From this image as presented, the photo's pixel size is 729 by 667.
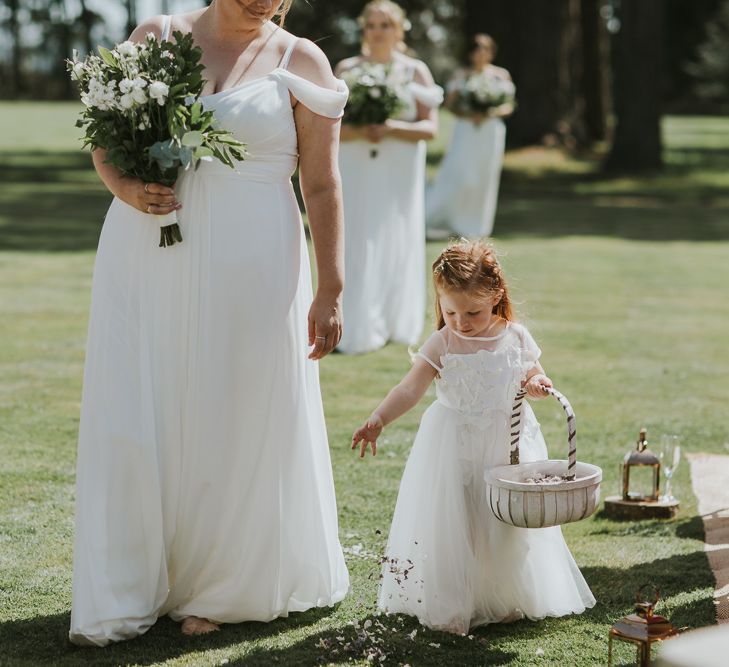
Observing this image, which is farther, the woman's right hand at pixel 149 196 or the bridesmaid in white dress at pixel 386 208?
the bridesmaid in white dress at pixel 386 208

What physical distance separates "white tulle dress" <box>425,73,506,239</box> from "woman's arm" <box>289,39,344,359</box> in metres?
14.9

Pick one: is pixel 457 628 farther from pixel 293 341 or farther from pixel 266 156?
pixel 266 156

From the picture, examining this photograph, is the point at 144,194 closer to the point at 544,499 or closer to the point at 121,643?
the point at 121,643

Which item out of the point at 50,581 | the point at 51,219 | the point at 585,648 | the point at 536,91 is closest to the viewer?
the point at 585,648

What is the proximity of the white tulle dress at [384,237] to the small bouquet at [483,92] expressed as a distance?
24.7ft

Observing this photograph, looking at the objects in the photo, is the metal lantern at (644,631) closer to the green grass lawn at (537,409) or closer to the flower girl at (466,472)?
the green grass lawn at (537,409)

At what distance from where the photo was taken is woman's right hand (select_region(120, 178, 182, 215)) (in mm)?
4516

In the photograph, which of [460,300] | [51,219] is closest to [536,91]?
[51,219]

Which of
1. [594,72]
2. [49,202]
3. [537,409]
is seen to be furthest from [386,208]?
[594,72]

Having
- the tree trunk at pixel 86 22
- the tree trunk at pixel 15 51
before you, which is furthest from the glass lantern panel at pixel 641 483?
the tree trunk at pixel 15 51

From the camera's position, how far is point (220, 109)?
4586mm

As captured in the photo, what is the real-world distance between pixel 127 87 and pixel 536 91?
2674 centimetres

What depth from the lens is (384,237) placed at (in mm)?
10781

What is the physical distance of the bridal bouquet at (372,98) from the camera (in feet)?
34.7
